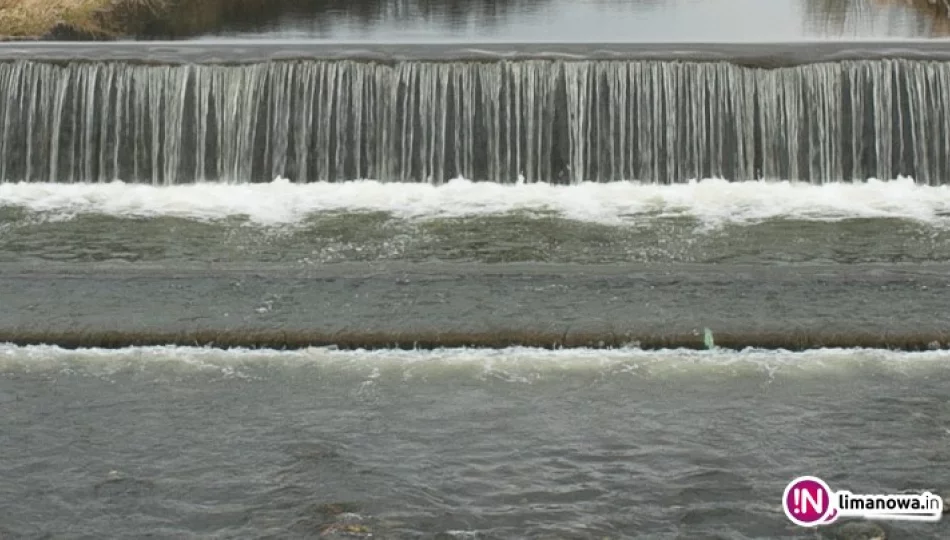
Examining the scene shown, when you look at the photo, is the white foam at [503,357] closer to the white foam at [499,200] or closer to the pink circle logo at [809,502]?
the pink circle logo at [809,502]

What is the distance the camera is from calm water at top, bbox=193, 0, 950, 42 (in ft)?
80.2

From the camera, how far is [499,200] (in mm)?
17484

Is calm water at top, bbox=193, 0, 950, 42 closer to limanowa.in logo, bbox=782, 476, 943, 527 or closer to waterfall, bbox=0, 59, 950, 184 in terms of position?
waterfall, bbox=0, 59, 950, 184

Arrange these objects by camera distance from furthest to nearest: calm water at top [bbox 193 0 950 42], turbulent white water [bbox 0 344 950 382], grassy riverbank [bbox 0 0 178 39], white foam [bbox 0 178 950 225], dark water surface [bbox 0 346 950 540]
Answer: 1. grassy riverbank [bbox 0 0 178 39]
2. calm water at top [bbox 193 0 950 42]
3. white foam [bbox 0 178 950 225]
4. turbulent white water [bbox 0 344 950 382]
5. dark water surface [bbox 0 346 950 540]

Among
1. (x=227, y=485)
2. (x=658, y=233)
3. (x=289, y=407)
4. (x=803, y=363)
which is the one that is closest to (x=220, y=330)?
(x=289, y=407)

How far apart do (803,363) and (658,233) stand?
4.58 meters

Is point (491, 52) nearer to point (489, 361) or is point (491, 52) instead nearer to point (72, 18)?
point (489, 361)

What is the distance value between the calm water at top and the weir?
4.67 m

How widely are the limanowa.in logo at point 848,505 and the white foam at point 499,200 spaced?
736 cm

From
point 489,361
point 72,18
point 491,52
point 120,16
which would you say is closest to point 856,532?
point 489,361

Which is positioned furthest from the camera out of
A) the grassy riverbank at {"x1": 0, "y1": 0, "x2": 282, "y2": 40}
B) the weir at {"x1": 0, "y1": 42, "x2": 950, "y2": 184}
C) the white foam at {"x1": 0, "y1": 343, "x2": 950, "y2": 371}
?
the grassy riverbank at {"x1": 0, "y1": 0, "x2": 282, "y2": 40}

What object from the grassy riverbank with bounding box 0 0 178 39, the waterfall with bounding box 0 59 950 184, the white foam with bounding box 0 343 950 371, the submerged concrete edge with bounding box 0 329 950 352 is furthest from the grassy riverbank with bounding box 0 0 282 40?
the white foam with bounding box 0 343 950 371

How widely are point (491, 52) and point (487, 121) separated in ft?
2.98

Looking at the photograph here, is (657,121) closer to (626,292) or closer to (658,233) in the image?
(658,233)
